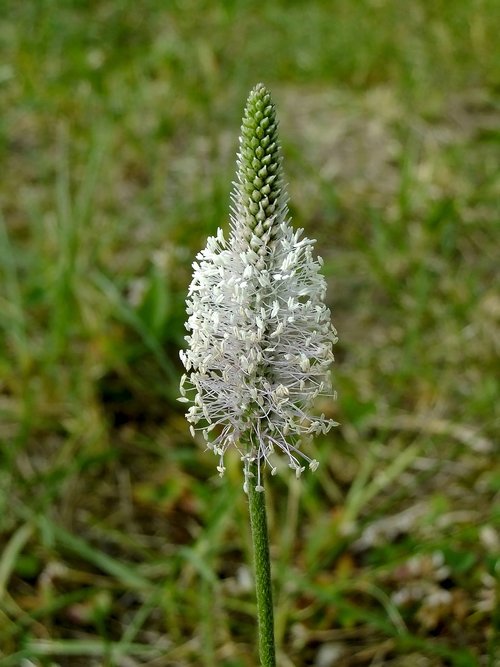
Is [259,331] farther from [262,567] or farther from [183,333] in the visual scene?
[183,333]

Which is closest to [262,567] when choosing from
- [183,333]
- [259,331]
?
[259,331]

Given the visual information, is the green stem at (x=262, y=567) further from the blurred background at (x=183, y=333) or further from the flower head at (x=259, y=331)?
the blurred background at (x=183, y=333)

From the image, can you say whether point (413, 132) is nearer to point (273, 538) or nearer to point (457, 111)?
point (457, 111)

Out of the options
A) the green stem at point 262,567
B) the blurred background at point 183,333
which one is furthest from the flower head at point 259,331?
the blurred background at point 183,333

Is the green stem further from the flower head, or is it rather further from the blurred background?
the blurred background

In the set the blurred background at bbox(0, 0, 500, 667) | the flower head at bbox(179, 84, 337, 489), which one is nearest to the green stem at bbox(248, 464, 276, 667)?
the flower head at bbox(179, 84, 337, 489)

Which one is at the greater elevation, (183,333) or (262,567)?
(183,333)

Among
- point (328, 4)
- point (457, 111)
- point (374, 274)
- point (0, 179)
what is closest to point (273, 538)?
point (374, 274)
